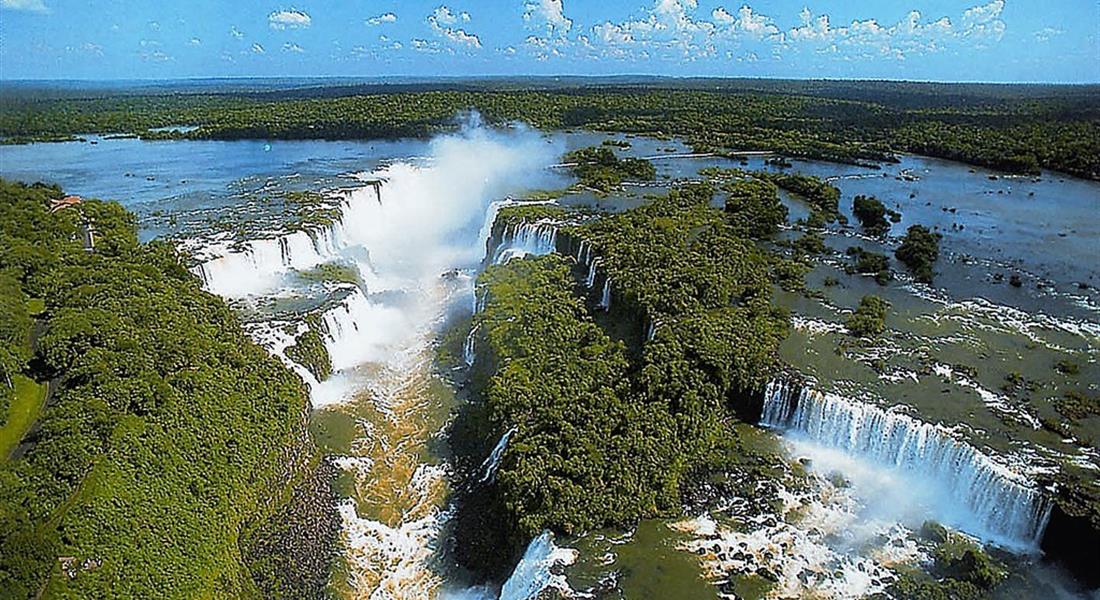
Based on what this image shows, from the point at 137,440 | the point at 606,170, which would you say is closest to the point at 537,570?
the point at 137,440

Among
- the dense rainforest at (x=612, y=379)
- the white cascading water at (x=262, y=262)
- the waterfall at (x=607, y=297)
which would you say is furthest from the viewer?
the white cascading water at (x=262, y=262)

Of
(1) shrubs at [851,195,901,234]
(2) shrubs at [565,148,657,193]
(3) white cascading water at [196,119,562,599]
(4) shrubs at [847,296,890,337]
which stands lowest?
(3) white cascading water at [196,119,562,599]

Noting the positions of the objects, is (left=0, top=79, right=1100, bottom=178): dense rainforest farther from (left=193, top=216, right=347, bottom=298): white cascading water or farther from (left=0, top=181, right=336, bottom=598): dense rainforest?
(left=0, top=181, right=336, bottom=598): dense rainforest

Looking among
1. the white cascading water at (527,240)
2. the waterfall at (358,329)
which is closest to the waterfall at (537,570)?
the waterfall at (358,329)

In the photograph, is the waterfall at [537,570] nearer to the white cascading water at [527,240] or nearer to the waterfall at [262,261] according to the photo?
the white cascading water at [527,240]

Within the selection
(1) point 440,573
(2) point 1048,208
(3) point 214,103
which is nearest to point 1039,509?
(1) point 440,573

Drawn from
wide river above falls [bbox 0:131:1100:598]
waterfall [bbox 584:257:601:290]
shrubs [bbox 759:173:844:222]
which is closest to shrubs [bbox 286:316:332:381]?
wide river above falls [bbox 0:131:1100:598]

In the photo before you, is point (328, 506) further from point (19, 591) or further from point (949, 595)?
point (949, 595)
